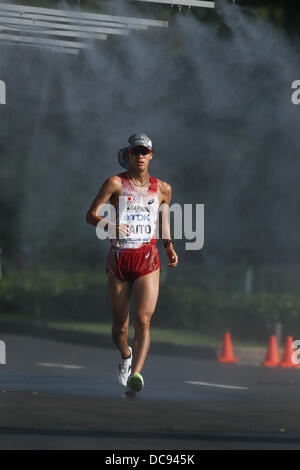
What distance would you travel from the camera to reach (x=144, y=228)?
12047 millimetres

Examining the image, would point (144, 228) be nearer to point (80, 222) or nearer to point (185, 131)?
point (185, 131)

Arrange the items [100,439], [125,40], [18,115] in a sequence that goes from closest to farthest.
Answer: [100,439]
[125,40]
[18,115]

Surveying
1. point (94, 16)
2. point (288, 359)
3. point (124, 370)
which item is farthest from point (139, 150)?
point (94, 16)

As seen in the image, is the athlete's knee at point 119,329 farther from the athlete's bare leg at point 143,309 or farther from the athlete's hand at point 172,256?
the athlete's hand at point 172,256

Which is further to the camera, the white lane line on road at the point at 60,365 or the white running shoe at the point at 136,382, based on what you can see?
the white lane line on road at the point at 60,365

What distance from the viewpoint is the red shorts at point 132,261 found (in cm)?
1209

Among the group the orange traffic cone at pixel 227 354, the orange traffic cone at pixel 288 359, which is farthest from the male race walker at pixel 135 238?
the orange traffic cone at pixel 227 354

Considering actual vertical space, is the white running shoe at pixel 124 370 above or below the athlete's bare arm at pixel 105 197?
below

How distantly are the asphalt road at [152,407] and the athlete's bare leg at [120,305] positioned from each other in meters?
0.46

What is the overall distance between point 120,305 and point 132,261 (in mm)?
444

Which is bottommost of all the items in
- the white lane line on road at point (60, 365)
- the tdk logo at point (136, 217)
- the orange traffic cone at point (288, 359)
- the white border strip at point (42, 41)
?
the tdk logo at point (136, 217)

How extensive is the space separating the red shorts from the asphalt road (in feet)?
3.43

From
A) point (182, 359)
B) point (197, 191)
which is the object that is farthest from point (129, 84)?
point (182, 359)

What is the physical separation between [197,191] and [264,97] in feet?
13.8
